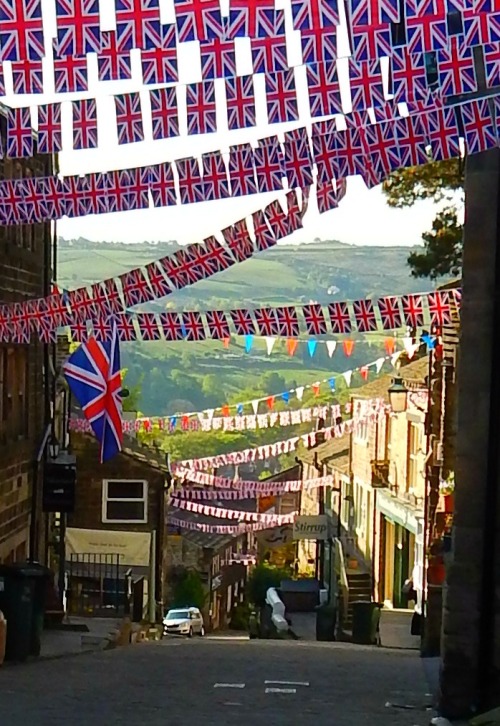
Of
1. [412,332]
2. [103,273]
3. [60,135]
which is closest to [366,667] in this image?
[60,135]

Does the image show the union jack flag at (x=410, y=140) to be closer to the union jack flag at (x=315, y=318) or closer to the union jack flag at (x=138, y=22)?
the union jack flag at (x=138, y=22)

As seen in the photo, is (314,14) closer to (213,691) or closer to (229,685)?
(213,691)

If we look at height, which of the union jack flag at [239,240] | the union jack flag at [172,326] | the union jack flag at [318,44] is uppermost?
the union jack flag at [318,44]

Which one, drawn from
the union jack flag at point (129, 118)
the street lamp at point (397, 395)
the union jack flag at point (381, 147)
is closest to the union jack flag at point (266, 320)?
the union jack flag at point (381, 147)

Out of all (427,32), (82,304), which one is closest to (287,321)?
(82,304)

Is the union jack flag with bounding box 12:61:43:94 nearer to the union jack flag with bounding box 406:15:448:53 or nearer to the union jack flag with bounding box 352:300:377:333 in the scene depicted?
the union jack flag with bounding box 406:15:448:53

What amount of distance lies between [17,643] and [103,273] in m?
51.4

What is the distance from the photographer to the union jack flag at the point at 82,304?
1636 centimetres

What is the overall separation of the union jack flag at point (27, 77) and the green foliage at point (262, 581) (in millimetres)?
46826

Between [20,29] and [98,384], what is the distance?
11.8 metres

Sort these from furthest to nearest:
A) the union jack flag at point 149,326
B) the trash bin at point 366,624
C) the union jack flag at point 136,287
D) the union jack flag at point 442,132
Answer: the trash bin at point 366,624 → the union jack flag at point 149,326 → the union jack flag at point 136,287 → the union jack flag at point 442,132

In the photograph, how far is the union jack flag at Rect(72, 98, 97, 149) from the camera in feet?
32.8

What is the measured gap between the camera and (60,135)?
33.6 feet

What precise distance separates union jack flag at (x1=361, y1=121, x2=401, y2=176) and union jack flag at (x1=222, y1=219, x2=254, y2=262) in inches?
127
